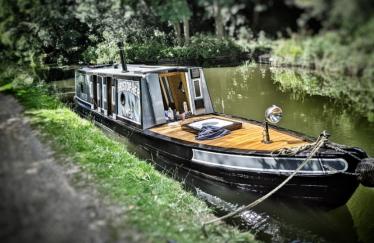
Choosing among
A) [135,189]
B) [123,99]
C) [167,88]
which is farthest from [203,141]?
[123,99]

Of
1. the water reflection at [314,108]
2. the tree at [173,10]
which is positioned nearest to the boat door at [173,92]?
the tree at [173,10]

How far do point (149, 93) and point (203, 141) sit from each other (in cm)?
163

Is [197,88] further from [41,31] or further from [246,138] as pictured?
[41,31]

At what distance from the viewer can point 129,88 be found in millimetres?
6367

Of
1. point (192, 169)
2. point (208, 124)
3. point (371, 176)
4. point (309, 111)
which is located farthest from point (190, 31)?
point (371, 176)

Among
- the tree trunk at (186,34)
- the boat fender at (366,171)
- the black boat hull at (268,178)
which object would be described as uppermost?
the tree trunk at (186,34)

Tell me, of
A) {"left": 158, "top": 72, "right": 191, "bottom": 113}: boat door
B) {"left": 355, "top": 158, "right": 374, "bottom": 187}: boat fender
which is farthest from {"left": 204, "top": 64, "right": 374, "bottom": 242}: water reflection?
{"left": 158, "top": 72, "right": 191, "bottom": 113}: boat door

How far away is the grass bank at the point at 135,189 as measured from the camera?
2842mm

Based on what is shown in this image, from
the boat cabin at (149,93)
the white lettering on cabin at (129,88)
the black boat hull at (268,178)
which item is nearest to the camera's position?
the black boat hull at (268,178)

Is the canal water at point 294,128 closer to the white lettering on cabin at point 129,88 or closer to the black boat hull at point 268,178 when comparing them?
the black boat hull at point 268,178

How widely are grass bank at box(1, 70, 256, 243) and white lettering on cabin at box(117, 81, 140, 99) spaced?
3.97ft

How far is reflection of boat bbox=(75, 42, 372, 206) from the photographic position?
3906 millimetres

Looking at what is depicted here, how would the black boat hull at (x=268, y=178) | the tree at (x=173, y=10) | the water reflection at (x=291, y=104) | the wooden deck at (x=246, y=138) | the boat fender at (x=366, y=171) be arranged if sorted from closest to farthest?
the boat fender at (x=366, y=171) → the black boat hull at (x=268, y=178) → the tree at (x=173, y=10) → the wooden deck at (x=246, y=138) → the water reflection at (x=291, y=104)

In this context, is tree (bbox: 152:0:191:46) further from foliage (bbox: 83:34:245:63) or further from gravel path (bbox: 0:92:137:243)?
gravel path (bbox: 0:92:137:243)
